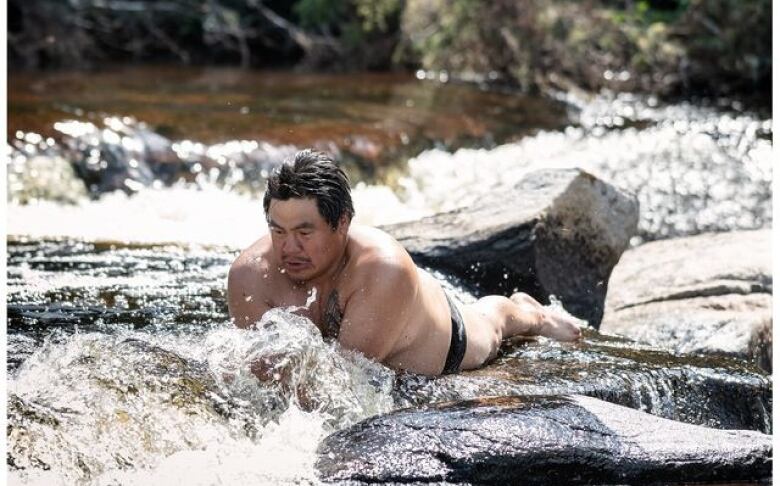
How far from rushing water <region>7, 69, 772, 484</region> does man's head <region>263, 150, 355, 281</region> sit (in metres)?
0.31

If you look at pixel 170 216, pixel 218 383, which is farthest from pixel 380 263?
pixel 170 216

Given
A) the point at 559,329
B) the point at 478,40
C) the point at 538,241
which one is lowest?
the point at 478,40

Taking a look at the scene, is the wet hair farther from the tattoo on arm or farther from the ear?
the tattoo on arm

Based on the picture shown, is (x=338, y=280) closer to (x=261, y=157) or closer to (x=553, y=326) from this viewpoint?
(x=553, y=326)

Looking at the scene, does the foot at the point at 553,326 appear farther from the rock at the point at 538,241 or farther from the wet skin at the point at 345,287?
the wet skin at the point at 345,287

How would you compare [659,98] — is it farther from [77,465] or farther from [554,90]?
[77,465]

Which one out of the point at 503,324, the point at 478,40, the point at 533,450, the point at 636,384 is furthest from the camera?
the point at 478,40

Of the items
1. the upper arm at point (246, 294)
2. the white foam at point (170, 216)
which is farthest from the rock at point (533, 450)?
the white foam at point (170, 216)

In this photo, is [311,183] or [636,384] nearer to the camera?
[311,183]

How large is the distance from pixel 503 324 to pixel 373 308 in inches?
54.9

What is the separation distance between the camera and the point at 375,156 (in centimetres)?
1192

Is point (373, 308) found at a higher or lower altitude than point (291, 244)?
lower

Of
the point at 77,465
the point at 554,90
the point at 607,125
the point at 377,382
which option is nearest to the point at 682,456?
the point at 377,382

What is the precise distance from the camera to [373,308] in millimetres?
5316
